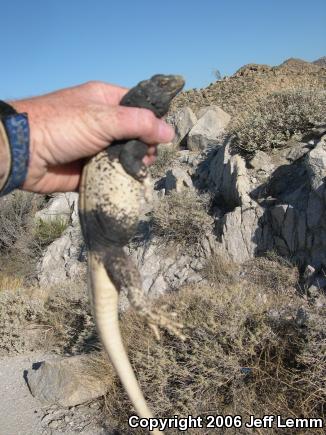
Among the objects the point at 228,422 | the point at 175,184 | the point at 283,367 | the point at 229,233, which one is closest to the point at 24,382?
the point at 228,422

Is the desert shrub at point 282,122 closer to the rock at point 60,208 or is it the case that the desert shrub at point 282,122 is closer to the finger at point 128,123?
the rock at point 60,208

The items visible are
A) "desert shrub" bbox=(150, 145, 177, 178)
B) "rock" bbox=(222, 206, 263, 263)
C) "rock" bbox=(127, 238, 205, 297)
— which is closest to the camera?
"rock" bbox=(222, 206, 263, 263)

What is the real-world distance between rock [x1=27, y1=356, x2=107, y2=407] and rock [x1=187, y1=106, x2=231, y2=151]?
7.04m

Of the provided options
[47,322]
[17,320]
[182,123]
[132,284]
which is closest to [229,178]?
[47,322]

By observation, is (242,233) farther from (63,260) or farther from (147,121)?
(147,121)

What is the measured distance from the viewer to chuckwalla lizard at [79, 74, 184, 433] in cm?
207

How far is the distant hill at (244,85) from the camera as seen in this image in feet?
46.8

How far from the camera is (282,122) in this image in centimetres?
866

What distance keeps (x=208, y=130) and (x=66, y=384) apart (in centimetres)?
795

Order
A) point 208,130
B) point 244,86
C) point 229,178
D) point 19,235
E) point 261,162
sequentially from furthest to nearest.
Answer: point 244,86 < point 19,235 < point 208,130 < point 229,178 < point 261,162

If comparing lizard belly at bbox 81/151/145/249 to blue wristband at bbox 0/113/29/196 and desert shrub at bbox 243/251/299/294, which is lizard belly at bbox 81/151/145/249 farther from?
desert shrub at bbox 243/251/299/294

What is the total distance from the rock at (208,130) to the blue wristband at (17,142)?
8926 mm

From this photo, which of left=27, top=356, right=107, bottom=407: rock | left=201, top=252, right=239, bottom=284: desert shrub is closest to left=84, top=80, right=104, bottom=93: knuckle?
left=27, top=356, right=107, bottom=407: rock

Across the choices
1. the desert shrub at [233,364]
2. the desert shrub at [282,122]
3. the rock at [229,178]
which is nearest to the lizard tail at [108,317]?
the desert shrub at [233,364]
